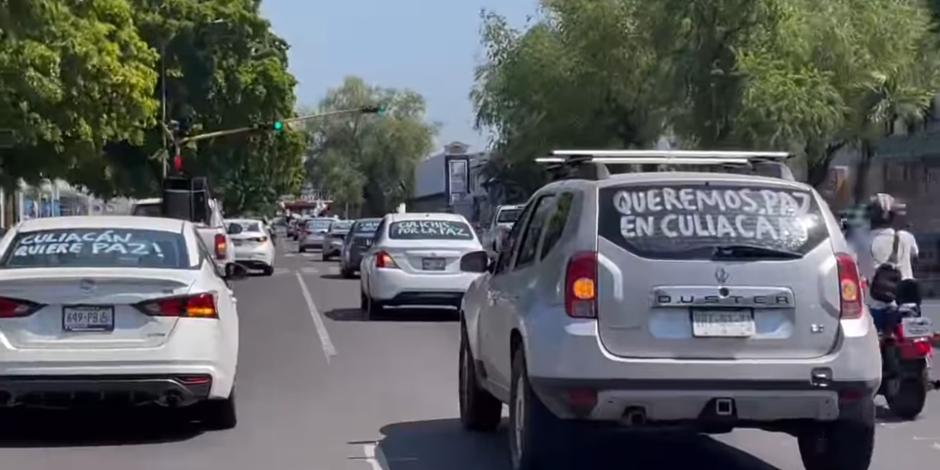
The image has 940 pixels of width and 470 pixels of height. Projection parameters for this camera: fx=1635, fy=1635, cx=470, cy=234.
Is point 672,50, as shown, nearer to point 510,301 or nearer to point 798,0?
point 798,0

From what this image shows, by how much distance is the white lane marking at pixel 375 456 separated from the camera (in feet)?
35.4

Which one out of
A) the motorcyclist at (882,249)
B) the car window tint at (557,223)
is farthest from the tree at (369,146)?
the car window tint at (557,223)

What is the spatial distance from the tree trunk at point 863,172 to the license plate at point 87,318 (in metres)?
30.5

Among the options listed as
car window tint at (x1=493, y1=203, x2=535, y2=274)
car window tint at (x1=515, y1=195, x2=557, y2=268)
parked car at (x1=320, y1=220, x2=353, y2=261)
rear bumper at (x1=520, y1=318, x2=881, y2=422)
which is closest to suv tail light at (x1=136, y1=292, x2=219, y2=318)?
car window tint at (x1=493, y1=203, x2=535, y2=274)

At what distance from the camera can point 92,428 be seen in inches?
493

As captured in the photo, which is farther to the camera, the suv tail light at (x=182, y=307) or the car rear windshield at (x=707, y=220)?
the suv tail light at (x=182, y=307)

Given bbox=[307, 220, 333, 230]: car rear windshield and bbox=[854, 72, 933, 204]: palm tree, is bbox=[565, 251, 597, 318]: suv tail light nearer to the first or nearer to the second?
bbox=[854, 72, 933, 204]: palm tree

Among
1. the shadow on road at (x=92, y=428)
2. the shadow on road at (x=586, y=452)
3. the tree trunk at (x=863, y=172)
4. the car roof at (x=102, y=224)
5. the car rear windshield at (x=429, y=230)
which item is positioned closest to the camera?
the shadow on road at (x=586, y=452)

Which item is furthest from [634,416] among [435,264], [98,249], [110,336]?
[435,264]

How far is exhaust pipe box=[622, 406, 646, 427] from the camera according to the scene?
8.95 m

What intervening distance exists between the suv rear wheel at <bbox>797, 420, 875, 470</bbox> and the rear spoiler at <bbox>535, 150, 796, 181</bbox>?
1.51 m

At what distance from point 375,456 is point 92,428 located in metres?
2.60

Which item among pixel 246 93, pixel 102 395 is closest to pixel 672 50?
pixel 246 93

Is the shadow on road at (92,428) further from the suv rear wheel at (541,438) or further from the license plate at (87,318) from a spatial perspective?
the suv rear wheel at (541,438)
